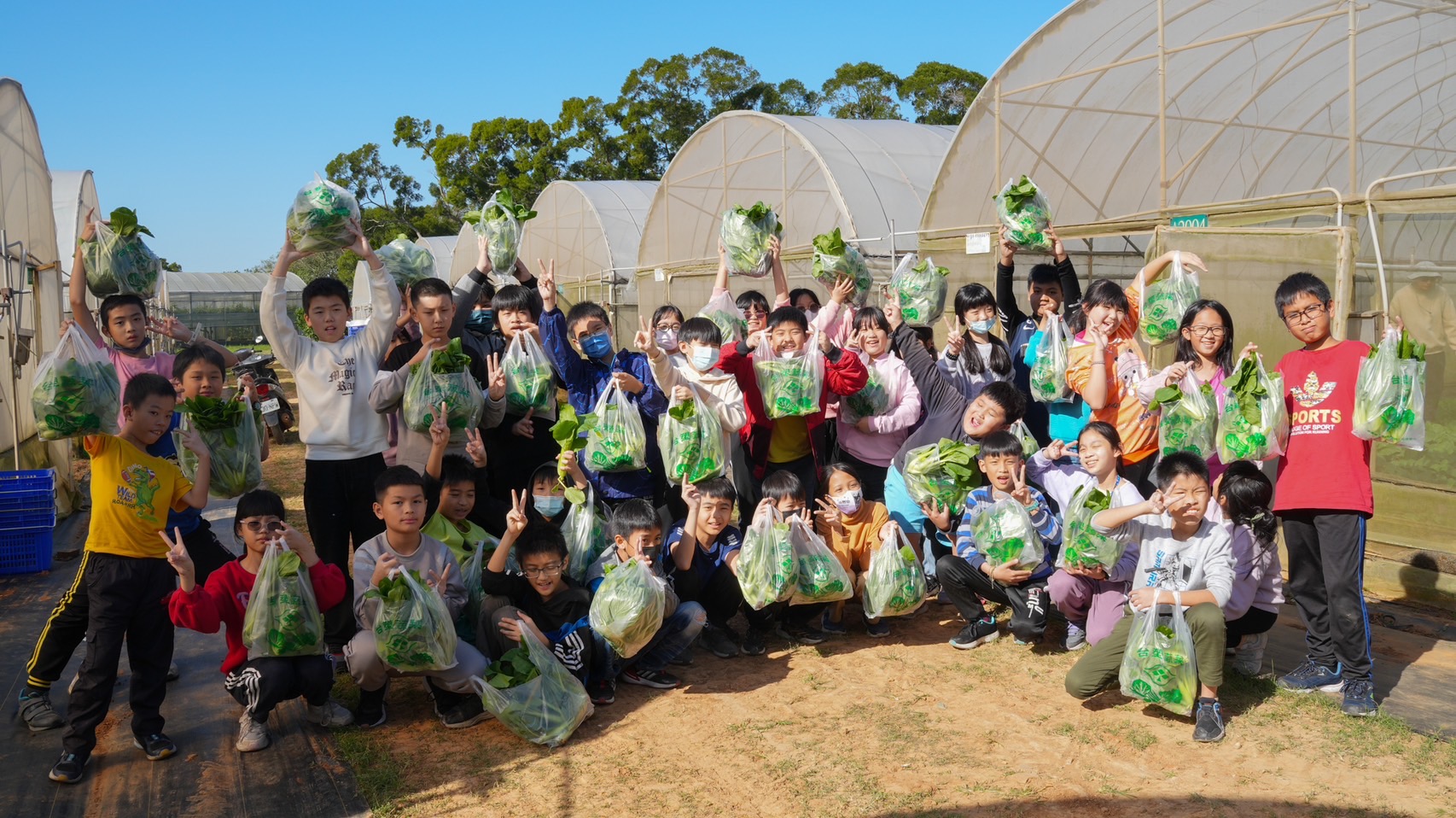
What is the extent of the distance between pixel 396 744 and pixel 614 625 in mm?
918

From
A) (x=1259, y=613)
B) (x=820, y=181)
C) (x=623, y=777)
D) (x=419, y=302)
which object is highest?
(x=820, y=181)

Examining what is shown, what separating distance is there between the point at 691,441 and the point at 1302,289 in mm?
2561

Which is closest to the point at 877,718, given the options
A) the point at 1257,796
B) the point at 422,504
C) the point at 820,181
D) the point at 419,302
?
the point at 1257,796

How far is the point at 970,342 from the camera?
5.43 metres

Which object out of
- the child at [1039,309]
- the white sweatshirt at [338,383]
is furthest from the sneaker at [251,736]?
the child at [1039,309]

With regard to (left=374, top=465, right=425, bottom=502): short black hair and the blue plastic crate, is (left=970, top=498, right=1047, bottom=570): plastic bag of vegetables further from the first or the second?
the blue plastic crate

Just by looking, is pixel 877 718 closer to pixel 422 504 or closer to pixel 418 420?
pixel 422 504

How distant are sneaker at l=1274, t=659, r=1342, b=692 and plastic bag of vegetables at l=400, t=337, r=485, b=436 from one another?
11.9ft

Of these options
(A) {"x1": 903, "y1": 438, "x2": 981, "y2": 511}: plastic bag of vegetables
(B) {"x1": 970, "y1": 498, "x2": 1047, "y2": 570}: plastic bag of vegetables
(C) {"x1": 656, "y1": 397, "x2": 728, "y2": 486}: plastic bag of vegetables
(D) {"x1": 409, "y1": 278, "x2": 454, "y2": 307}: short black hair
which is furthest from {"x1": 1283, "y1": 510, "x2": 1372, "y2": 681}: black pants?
(D) {"x1": 409, "y1": 278, "x2": 454, "y2": 307}: short black hair

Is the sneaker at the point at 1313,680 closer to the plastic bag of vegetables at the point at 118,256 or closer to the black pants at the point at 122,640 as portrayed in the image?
the black pants at the point at 122,640

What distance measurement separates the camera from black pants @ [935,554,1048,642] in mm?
4699

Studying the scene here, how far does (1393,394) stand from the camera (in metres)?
3.82

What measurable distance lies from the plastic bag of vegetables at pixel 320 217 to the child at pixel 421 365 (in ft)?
1.52

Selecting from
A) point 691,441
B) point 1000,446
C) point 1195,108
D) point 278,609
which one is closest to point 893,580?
point 1000,446
